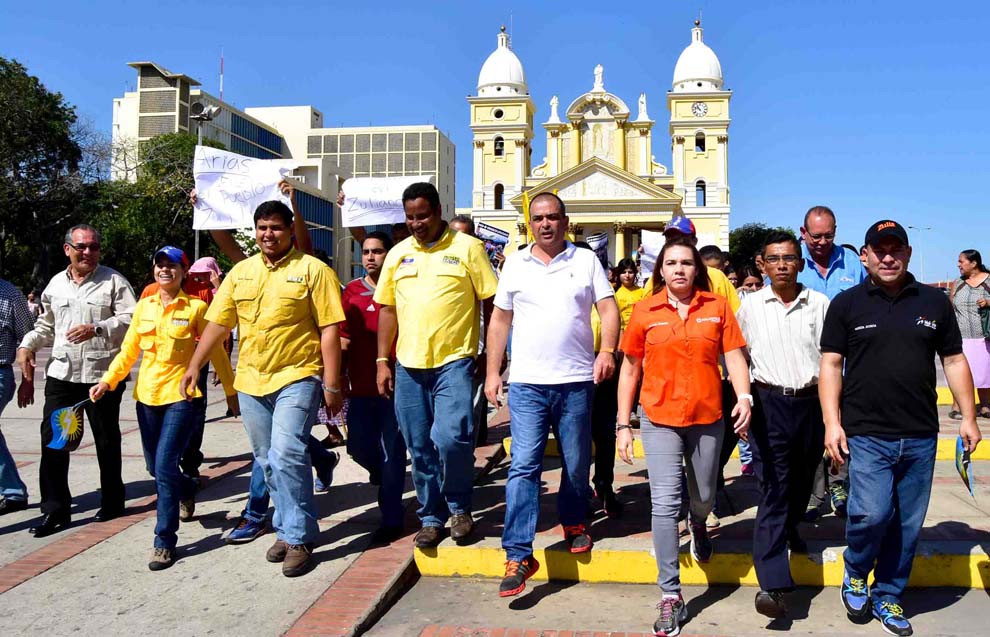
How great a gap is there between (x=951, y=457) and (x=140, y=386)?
660 centimetres

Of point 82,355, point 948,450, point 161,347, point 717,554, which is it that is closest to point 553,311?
point 717,554

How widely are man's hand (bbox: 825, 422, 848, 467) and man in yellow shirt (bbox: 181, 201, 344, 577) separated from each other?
8.21 feet

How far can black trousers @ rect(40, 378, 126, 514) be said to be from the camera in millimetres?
5316

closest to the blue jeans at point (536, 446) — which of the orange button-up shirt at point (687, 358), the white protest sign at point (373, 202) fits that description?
the orange button-up shirt at point (687, 358)

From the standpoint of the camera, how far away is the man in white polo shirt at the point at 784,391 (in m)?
4.11

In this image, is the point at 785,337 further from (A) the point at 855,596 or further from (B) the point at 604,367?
(A) the point at 855,596

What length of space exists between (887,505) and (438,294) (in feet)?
7.91

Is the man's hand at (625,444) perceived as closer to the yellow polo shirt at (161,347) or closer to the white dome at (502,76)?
the yellow polo shirt at (161,347)

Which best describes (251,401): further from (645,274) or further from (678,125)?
(678,125)

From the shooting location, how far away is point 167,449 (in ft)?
15.8

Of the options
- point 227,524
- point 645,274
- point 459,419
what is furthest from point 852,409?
point 645,274

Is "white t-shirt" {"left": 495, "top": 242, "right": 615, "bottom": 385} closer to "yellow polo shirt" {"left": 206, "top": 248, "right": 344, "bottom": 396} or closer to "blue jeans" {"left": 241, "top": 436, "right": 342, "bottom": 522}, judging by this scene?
"yellow polo shirt" {"left": 206, "top": 248, "right": 344, "bottom": 396}

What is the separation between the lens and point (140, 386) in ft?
16.5

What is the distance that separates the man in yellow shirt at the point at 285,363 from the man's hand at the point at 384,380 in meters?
0.24
